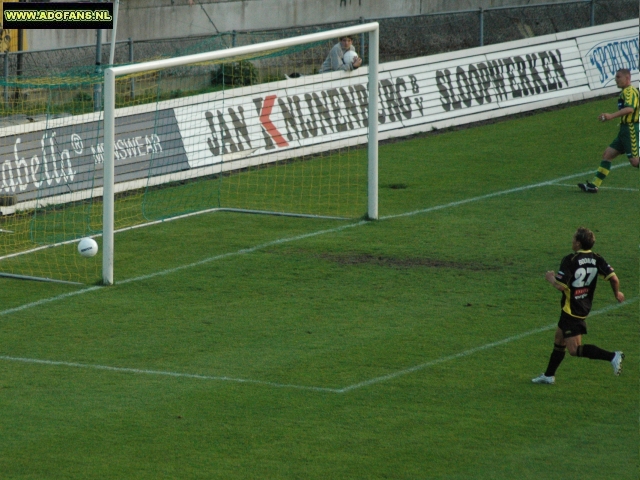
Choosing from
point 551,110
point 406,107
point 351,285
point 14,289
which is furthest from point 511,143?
point 14,289

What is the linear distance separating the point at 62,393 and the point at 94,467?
173 centimetres

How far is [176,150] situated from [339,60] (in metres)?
4.15

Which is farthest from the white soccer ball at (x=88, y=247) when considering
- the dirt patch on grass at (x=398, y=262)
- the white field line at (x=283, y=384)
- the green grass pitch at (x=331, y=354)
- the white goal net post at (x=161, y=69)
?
Result: the white field line at (x=283, y=384)

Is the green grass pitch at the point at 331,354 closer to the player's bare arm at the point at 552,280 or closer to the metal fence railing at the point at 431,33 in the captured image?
the player's bare arm at the point at 552,280

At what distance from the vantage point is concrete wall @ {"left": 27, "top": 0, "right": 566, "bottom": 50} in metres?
27.5

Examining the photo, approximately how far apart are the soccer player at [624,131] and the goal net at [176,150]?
3.38 meters

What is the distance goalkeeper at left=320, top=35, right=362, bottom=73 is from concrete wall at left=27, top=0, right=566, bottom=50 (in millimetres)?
8236

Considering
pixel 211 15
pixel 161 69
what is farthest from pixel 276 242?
pixel 211 15

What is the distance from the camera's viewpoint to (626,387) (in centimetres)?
956

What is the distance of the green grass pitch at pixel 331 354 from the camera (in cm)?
816

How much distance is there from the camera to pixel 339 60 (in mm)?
21172

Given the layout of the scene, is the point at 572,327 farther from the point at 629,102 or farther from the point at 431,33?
the point at 431,33

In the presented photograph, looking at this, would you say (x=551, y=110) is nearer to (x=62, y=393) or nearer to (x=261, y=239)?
(x=261, y=239)

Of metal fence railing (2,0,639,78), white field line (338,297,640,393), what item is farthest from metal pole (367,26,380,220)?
metal fence railing (2,0,639,78)
